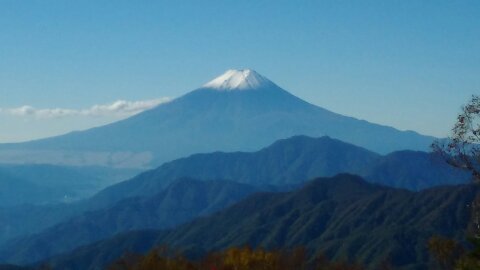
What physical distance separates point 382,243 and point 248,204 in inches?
2660

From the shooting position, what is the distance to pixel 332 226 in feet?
492

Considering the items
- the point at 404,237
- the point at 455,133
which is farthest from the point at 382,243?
the point at 455,133

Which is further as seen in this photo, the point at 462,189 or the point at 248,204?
the point at 248,204

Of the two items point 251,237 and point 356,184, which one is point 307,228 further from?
point 356,184

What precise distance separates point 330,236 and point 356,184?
4844 cm

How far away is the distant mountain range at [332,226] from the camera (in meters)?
129

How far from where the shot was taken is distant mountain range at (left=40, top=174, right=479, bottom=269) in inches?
5084

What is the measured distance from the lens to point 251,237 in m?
159

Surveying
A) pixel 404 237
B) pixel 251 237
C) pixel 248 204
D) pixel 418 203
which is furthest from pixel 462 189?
pixel 248 204

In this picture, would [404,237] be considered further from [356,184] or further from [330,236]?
[356,184]

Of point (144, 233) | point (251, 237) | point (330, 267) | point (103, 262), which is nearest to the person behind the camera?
point (330, 267)

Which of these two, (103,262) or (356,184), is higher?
(356,184)

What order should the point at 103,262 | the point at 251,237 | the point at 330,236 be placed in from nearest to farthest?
the point at 330,236
the point at 251,237
the point at 103,262

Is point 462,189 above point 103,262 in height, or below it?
above
